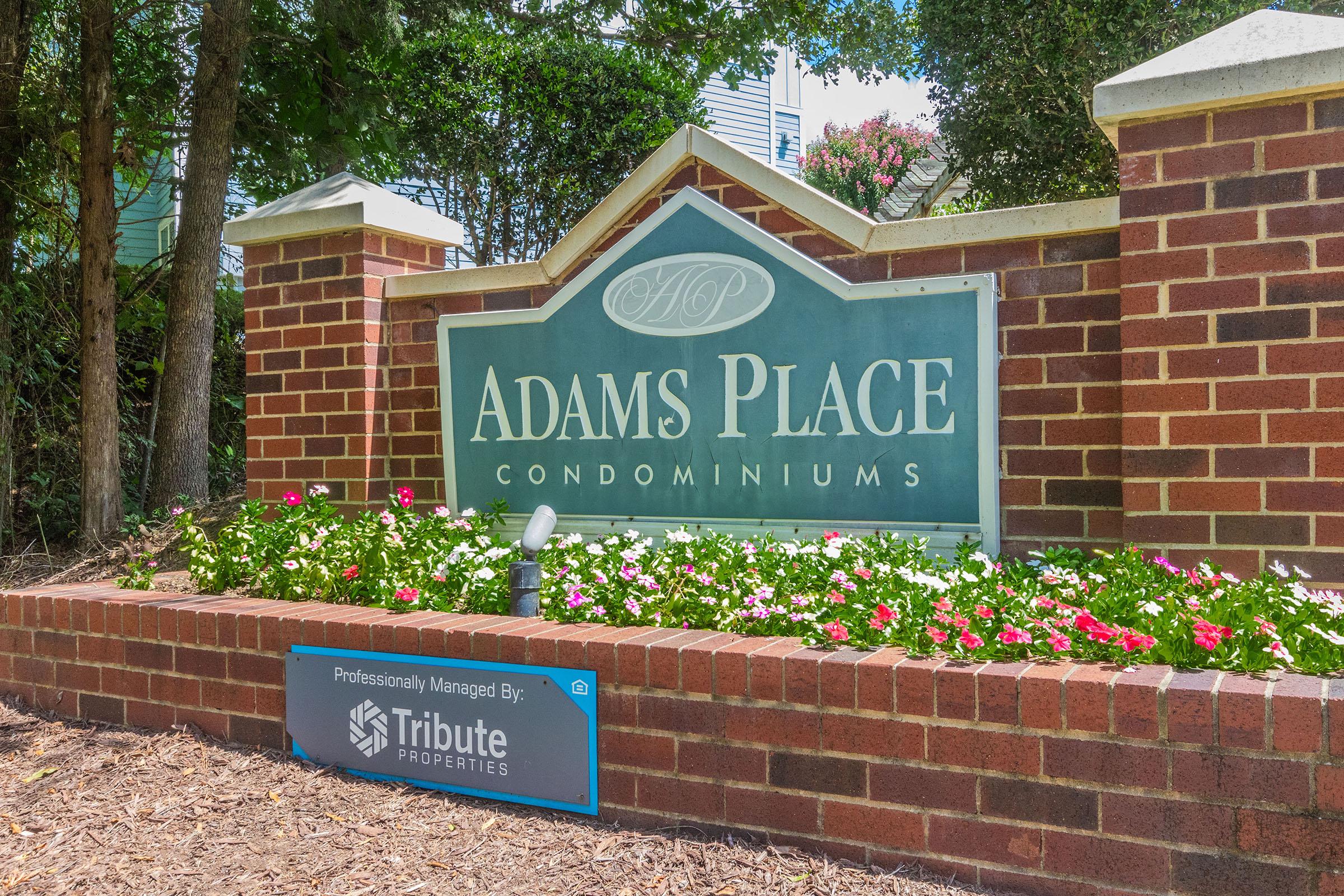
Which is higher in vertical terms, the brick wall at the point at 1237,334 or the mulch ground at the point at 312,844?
the brick wall at the point at 1237,334

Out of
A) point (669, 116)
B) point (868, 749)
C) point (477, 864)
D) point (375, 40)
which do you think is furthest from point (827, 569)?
point (669, 116)

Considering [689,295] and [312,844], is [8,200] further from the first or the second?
[312,844]

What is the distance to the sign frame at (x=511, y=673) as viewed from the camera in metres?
2.92

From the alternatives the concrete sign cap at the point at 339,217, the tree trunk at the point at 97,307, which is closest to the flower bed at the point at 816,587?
the concrete sign cap at the point at 339,217

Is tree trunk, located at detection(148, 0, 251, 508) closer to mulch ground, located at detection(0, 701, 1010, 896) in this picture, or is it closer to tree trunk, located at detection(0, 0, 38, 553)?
tree trunk, located at detection(0, 0, 38, 553)

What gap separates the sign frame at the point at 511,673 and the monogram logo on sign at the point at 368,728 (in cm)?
8

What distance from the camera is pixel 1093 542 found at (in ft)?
11.5

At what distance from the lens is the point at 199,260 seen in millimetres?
6648

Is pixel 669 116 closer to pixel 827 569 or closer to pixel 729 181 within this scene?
pixel 729 181

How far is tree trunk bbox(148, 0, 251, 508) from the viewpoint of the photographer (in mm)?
6484

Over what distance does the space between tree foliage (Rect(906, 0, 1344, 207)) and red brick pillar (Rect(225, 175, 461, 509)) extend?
6.37 meters

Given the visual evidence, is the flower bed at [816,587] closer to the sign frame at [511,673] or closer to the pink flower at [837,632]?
the pink flower at [837,632]

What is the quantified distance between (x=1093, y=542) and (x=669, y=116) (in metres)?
7.46

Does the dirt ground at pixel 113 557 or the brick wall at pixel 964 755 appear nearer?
the brick wall at pixel 964 755
